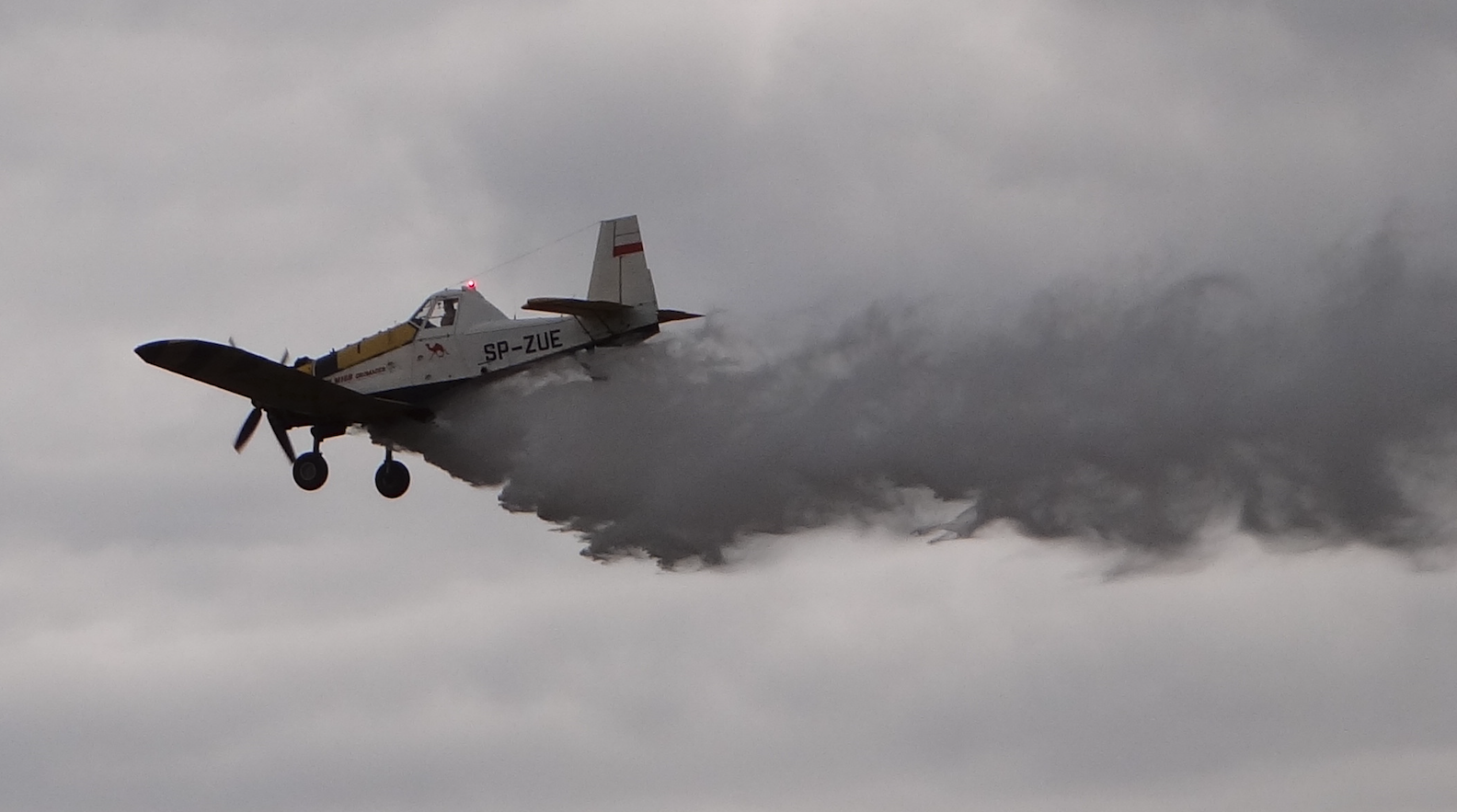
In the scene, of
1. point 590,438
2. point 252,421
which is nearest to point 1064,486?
point 590,438

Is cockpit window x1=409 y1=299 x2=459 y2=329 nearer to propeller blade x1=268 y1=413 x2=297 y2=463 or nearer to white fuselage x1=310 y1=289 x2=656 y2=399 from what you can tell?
white fuselage x1=310 y1=289 x2=656 y2=399

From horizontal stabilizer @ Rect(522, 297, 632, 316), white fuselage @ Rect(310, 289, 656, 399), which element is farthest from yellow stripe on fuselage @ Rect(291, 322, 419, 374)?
horizontal stabilizer @ Rect(522, 297, 632, 316)

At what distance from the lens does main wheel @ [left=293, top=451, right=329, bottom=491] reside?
34.4 metres

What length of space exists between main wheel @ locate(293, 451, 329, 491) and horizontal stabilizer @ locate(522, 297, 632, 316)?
5430 millimetres

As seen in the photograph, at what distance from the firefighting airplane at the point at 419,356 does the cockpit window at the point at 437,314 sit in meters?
0.01

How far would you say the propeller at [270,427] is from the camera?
34.6 meters

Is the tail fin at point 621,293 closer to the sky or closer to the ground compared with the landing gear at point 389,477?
closer to the sky

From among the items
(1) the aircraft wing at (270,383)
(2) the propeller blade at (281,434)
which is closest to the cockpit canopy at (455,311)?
(1) the aircraft wing at (270,383)

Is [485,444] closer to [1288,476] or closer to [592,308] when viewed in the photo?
[592,308]

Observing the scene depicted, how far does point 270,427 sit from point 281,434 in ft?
0.73

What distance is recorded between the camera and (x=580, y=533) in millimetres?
33594

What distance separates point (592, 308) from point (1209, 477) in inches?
A: 381

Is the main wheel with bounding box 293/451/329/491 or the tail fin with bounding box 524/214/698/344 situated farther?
the main wheel with bounding box 293/451/329/491

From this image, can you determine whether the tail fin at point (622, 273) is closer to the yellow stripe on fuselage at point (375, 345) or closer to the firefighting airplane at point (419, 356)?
the firefighting airplane at point (419, 356)
